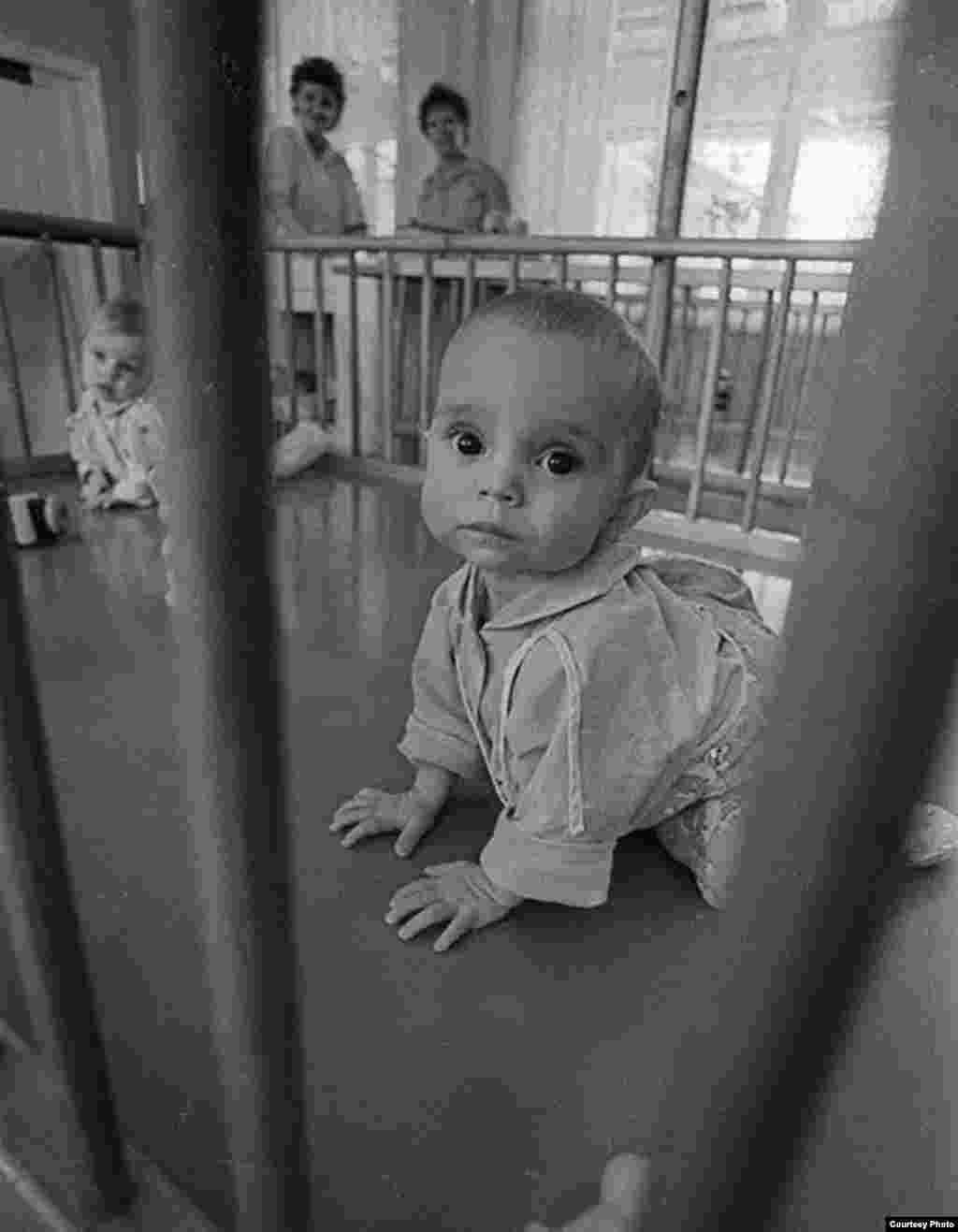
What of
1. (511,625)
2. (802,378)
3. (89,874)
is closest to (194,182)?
(511,625)

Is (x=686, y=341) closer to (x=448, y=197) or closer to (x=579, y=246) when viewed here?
(x=448, y=197)

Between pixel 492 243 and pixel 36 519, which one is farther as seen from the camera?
pixel 492 243

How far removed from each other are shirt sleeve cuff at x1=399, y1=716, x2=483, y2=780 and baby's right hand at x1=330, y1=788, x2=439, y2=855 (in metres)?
0.04

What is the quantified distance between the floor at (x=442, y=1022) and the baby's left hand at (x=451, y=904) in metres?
0.01

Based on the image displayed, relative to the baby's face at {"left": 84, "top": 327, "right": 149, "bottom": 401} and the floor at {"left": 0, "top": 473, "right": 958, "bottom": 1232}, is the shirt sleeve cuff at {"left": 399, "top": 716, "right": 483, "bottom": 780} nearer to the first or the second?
the floor at {"left": 0, "top": 473, "right": 958, "bottom": 1232}

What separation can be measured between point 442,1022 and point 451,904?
10cm

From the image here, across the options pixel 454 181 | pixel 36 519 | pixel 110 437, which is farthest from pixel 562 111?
pixel 36 519

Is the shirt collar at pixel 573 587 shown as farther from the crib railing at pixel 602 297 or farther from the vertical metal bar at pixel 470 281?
the vertical metal bar at pixel 470 281

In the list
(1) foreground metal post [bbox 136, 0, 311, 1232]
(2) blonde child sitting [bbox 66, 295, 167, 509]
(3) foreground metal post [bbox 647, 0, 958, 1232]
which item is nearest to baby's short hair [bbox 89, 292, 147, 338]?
(2) blonde child sitting [bbox 66, 295, 167, 509]

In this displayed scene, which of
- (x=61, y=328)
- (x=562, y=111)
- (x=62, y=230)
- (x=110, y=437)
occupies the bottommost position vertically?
(x=110, y=437)

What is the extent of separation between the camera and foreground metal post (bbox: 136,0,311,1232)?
0.57 feet

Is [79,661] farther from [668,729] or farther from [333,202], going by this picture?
[333,202]

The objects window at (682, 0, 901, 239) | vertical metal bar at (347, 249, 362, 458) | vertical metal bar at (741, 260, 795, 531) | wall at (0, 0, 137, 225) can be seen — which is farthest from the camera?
window at (682, 0, 901, 239)

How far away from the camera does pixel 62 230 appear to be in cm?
200
